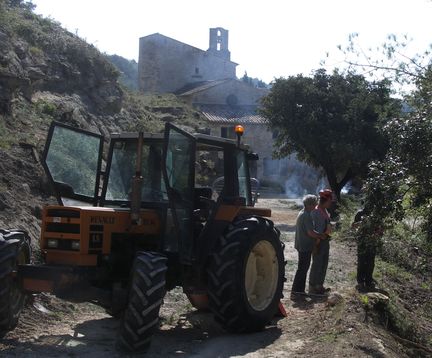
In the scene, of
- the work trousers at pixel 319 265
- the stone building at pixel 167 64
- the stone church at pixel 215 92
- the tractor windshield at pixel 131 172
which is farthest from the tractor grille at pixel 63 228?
the stone building at pixel 167 64

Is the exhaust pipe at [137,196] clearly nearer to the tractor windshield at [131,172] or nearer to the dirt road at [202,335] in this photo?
the tractor windshield at [131,172]

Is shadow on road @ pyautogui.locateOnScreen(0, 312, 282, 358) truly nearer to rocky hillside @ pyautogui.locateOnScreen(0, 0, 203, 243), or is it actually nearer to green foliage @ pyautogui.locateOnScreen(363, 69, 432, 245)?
green foliage @ pyautogui.locateOnScreen(363, 69, 432, 245)

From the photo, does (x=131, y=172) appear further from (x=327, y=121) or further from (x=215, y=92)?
(x=215, y=92)

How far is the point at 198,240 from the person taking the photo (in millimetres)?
7676

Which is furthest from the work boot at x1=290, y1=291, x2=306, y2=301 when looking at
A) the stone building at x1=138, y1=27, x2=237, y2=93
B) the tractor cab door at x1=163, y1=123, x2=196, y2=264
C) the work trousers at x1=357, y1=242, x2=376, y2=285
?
the stone building at x1=138, y1=27, x2=237, y2=93

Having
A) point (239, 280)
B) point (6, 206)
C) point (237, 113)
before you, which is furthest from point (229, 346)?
point (237, 113)

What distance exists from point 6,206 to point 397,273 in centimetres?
868

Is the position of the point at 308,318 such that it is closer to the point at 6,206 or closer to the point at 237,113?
the point at 6,206

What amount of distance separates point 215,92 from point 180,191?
46046mm

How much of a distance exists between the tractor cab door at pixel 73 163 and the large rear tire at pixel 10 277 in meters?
1.05

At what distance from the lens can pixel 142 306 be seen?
6340 millimetres

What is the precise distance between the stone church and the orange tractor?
122ft

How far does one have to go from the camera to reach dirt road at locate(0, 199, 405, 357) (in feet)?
22.6

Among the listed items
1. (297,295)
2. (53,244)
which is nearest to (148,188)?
(53,244)
